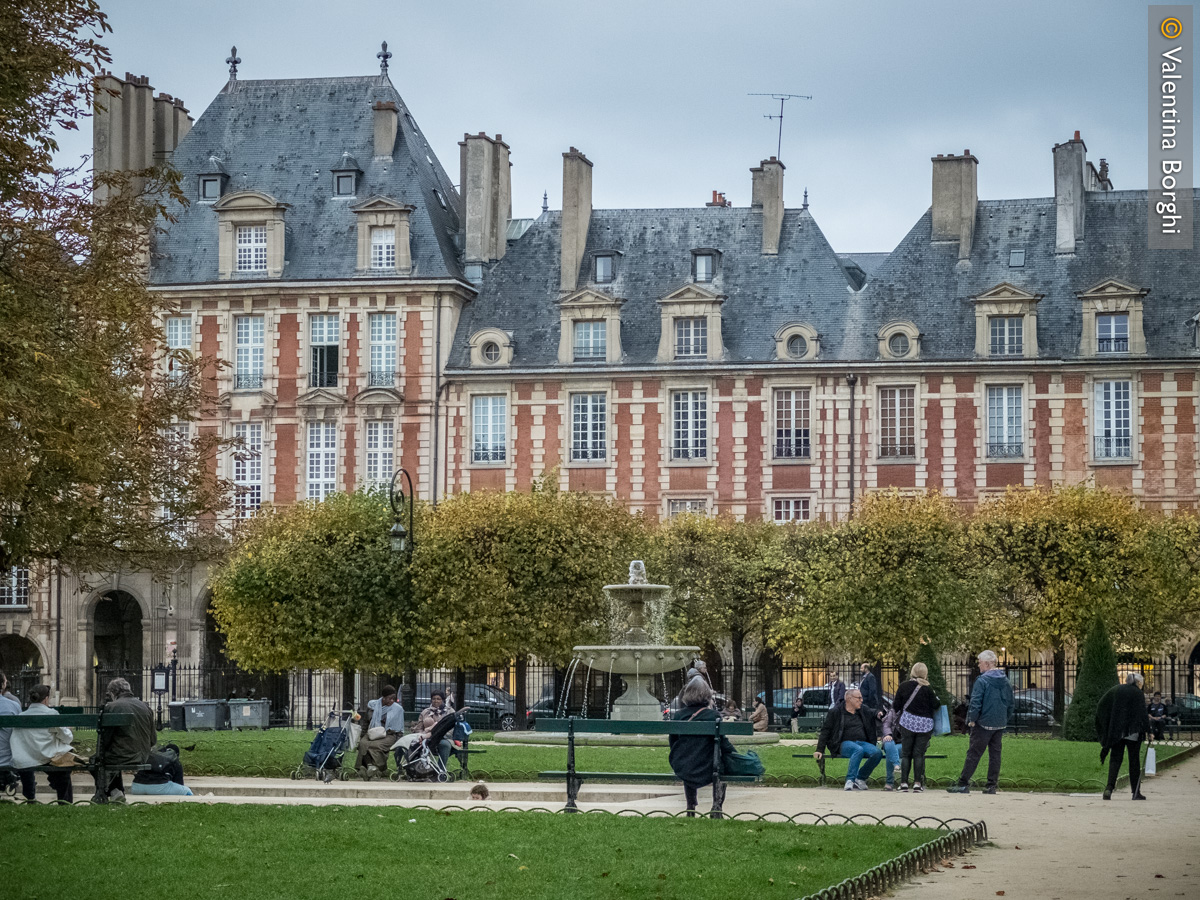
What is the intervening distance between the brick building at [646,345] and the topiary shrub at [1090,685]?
516 inches

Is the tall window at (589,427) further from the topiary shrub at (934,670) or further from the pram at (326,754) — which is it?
the pram at (326,754)

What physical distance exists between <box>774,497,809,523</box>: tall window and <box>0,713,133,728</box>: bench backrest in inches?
1207

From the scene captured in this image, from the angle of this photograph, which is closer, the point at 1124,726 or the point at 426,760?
the point at 1124,726

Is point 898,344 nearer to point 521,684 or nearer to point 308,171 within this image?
point 521,684

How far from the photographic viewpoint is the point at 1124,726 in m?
19.4

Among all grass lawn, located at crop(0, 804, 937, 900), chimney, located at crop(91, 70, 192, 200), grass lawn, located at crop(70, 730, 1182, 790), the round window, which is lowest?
grass lawn, located at crop(70, 730, 1182, 790)

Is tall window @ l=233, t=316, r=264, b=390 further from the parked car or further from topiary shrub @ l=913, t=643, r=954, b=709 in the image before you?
topiary shrub @ l=913, t=643, r=954, b=709

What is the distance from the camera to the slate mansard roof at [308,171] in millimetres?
48812

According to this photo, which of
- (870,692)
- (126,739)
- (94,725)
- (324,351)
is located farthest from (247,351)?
(94,725)

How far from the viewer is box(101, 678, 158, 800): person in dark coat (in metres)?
17.3

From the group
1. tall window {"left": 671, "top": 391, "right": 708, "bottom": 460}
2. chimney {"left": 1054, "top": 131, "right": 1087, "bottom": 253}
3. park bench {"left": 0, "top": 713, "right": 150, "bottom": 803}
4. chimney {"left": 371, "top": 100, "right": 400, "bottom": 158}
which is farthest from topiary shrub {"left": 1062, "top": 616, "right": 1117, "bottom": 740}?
chimney {"left": 371, "top": 100, "right": 400, "bottom": 158}

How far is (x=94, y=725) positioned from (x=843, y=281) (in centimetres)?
3329

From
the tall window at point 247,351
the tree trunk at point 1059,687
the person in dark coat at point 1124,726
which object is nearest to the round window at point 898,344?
the tree trunk at point 1059,687

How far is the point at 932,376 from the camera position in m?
46.3
